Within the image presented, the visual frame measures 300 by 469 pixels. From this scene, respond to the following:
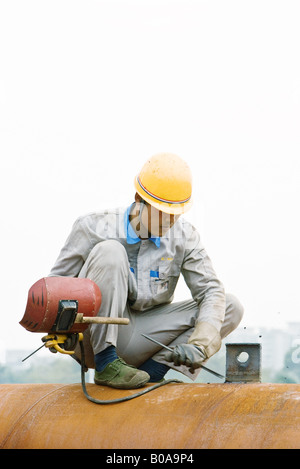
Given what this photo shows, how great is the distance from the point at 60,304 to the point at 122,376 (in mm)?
492

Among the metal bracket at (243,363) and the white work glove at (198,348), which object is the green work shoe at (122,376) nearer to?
the white work glove at (198,348)

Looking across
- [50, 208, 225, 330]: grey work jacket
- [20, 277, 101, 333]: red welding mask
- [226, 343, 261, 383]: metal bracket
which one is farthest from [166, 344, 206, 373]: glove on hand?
[20, 277, 101, 333]: red welding mask

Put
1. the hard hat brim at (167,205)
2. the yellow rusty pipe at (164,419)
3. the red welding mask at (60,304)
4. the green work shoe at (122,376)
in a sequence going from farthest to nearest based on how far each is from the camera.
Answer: the hard hat brim at (167,205)
the green work shoe at (122,376)
the red welding mask at (60,304)
the yellow rusty pipe at (164,419)

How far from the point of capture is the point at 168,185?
13.3 ft

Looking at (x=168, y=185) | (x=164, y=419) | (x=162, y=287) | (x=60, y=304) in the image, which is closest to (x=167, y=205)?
(x=168, y=185)

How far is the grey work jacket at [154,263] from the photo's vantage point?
4.12m

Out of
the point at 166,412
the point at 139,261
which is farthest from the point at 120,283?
the point at 166,412

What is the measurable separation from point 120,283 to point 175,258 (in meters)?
0.57

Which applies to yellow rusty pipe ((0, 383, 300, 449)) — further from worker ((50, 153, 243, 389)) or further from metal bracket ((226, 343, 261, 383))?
worker ((50, 153, 243, 389))

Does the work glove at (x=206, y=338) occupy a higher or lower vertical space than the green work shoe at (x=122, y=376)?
higher

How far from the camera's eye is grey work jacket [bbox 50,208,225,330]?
4.12m

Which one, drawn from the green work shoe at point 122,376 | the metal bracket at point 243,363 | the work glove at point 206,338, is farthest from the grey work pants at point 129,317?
the metal bracket at point 243,363

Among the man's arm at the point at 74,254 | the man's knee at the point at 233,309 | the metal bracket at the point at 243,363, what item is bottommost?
the metal bracket at the point at 243,363

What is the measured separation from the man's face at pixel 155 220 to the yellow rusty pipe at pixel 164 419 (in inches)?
35.2
